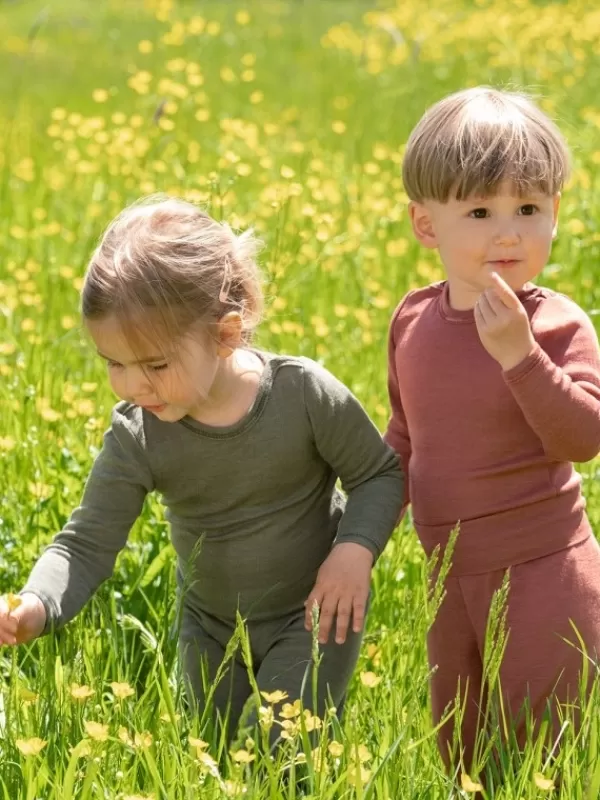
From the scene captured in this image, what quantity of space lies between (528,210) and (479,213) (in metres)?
0.08

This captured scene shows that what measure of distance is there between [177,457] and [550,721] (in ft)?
2.57

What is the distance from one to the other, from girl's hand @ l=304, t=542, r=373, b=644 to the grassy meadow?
0.42 ft

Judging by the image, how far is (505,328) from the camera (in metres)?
2.06

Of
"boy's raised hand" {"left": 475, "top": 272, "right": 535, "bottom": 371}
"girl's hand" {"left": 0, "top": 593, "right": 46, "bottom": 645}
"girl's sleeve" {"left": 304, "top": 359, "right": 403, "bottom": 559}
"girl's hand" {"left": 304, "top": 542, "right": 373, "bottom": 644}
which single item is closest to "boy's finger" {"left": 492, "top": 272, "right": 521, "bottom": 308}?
"boy's raised hand" {"left": 475, "top": 272, "right": 535, "bottom": 371}

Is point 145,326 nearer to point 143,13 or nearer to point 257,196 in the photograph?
point 257,196

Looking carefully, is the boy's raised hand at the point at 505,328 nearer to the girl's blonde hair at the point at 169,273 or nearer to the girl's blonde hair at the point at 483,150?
the girl's blonde hair at the point at 483,150

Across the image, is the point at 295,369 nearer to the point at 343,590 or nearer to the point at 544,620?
the point at 343,590

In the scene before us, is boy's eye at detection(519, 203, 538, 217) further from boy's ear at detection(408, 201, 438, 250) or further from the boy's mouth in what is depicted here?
boy's ear at detection(408, 201, 438, 250)

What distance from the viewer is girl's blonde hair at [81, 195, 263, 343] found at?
2197 mm

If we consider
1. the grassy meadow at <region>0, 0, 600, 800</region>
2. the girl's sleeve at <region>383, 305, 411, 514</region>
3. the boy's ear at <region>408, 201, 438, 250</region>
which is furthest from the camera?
the girl's sleeve at <region>383, 305, 411, 514</region>

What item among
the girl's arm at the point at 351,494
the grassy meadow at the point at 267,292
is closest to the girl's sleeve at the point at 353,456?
the girl's arm at the point at 351,494

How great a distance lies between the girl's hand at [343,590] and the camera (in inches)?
89.0

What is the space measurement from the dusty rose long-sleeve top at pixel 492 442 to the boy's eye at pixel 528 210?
5.2 inches

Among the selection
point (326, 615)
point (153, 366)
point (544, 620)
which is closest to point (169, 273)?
point (153, 366)
